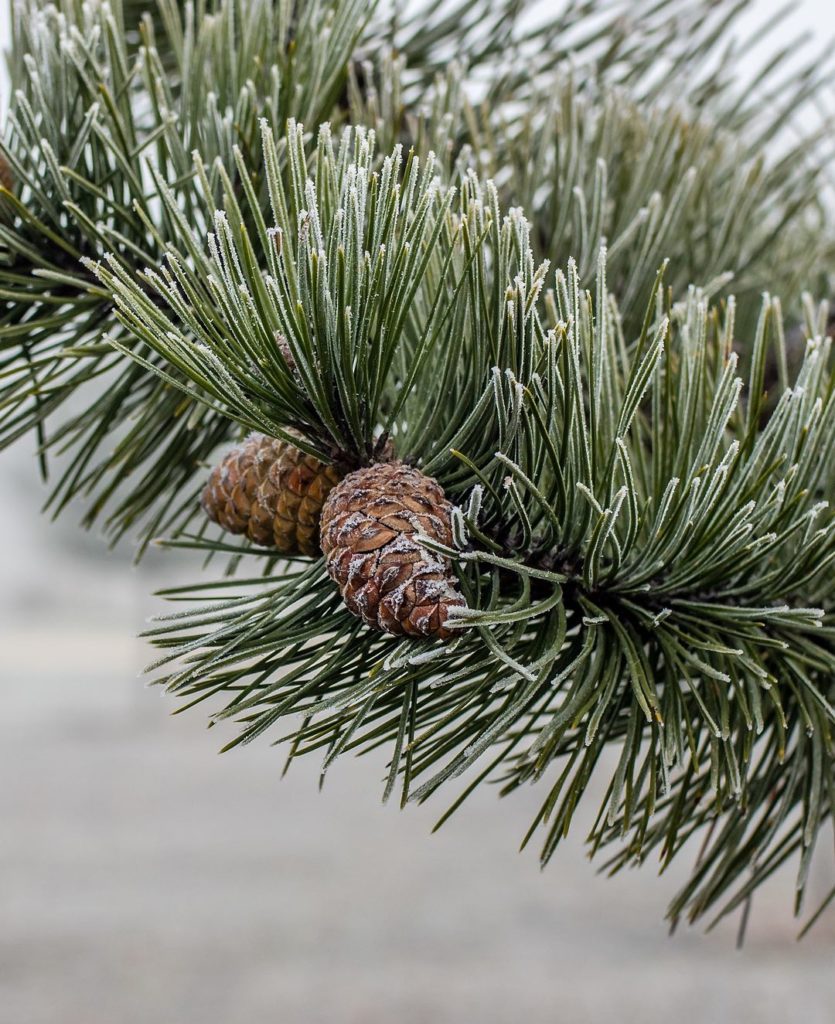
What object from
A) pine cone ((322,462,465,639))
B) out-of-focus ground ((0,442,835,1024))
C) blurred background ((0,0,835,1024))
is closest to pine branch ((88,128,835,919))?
pine cone ((322,462,465,639))

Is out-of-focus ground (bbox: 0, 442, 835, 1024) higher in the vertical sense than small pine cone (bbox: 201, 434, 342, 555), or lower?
lower

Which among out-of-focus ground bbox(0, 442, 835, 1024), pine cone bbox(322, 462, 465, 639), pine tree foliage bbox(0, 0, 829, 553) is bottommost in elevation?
out-of-focus ground bbox(0, 442, 835, 1024)

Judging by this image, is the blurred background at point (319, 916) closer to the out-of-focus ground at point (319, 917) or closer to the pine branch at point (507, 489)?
the out-of-focus ground at point (319, 917)

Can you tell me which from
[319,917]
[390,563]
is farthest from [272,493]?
[319,917]

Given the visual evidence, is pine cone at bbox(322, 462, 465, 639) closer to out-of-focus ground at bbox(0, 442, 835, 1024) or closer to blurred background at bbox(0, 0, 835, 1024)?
blurred background at bbox(0, 0, 835, 1024)

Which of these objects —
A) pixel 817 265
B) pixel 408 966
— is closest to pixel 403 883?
pixel 408 966

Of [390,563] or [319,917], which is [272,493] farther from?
[319,917]
